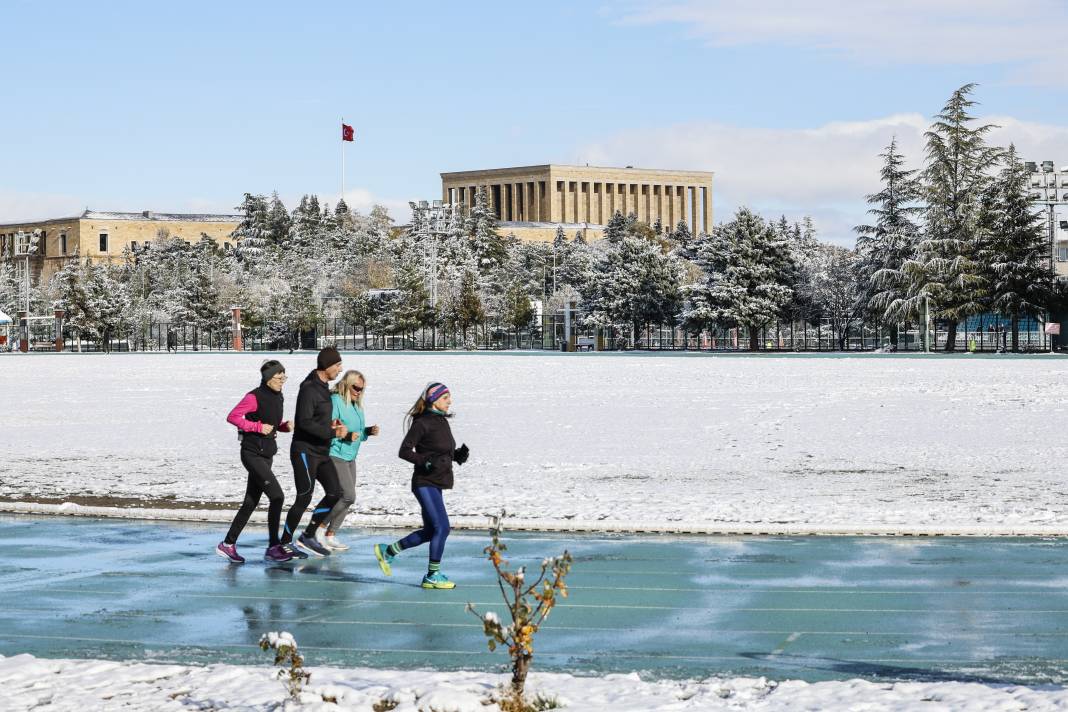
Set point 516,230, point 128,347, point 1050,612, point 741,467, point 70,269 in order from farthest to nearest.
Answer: point 516,230, point 70,269, point 128,347, point 741,467, point 1050,612

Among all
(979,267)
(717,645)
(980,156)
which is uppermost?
(980,156)

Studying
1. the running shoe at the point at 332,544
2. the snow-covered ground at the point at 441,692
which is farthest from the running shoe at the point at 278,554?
the snow-covered ground at the point at 441,692

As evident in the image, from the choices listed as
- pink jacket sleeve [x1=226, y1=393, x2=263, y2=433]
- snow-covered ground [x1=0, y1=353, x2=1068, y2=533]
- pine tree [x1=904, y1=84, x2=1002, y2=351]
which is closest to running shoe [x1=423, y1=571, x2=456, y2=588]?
pink jacket sleeve [x1=226, y1=393, x2=263, y2=433]

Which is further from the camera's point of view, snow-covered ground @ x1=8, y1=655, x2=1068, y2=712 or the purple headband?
the purple headband

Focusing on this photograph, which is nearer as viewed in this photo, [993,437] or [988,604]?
[988,604]

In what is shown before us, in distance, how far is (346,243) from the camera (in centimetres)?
14525

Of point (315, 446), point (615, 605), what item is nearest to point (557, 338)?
point (315, 446)

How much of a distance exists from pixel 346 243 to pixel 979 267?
7877 cm

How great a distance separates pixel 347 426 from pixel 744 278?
7814 cm

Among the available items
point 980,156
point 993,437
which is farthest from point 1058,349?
point 993,437

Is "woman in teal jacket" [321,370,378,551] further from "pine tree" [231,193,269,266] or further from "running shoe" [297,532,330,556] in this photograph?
"pine tree" [231,193,269,266]

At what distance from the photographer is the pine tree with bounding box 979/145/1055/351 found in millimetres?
76375

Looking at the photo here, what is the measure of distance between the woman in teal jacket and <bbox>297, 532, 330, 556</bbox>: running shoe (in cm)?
12

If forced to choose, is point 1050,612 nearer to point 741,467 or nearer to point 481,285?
point 741,467
